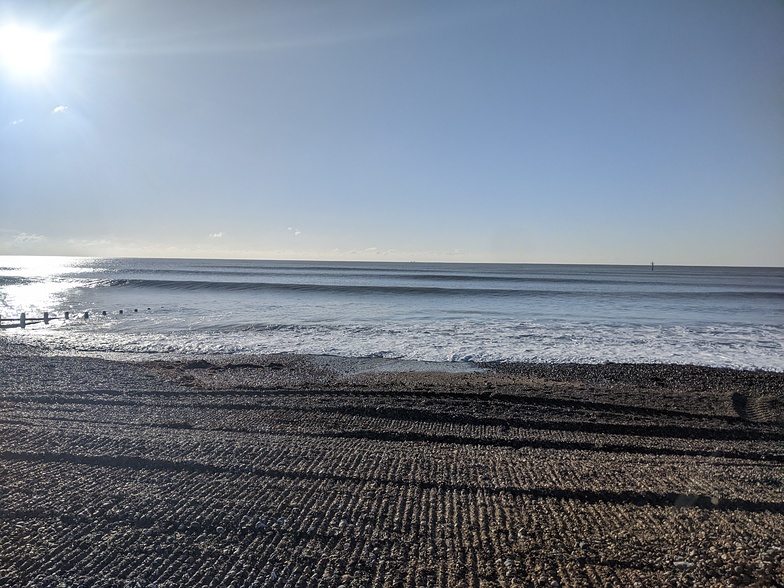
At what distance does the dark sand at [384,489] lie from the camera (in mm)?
3473

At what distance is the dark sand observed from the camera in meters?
3.47

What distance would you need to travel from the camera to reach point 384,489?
470cm

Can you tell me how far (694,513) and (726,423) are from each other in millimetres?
4387

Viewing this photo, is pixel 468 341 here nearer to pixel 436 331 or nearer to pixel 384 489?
pixel 436 331

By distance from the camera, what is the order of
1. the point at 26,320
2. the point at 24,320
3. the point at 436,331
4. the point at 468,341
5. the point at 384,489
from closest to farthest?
the point at 384,489 < the point at 468,341 < the point at 436,331 < the point at 24,320 < the point at 26,320

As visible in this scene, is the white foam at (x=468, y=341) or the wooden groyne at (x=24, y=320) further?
the wooden groyne at (x=24, y=320)

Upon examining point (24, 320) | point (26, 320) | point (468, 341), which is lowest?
point (468, 341)

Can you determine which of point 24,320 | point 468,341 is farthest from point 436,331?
point 24,320

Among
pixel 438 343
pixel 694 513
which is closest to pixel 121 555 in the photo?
pixel 694 513

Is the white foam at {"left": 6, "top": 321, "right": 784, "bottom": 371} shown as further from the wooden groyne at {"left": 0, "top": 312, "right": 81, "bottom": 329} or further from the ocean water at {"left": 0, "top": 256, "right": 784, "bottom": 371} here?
the wooden groyne at {"left": 0, "top": 312, "right": 81, "bottom": 329}

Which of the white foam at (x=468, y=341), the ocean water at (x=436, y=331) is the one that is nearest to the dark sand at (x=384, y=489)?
the white foam at (x=468, y=341)

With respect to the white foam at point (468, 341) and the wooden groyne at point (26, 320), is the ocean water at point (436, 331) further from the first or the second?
the wooden groyne at point (26, 320)

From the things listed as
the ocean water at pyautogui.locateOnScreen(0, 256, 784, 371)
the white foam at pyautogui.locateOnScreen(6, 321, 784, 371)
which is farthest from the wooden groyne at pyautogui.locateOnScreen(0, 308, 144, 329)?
the white foam at pyautogui.locateOnScreen(6, 321, 784, 371)

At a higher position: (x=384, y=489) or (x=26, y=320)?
(x=384, y=489)
